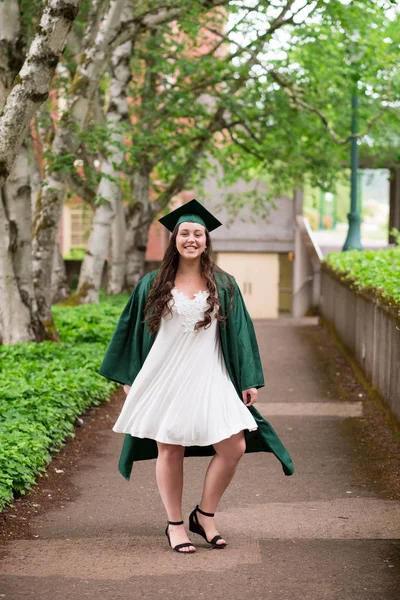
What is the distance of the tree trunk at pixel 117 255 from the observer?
84.1 ft

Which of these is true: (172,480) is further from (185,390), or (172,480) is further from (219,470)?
(185,390)

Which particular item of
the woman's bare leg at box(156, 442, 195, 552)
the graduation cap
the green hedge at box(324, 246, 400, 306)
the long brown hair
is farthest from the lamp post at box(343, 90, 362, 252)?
the woman's bare leg at box(156, 442, 195, 552)

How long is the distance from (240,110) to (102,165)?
3578mm

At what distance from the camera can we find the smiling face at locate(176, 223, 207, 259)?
6047 millimetres

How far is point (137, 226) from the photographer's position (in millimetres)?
25766

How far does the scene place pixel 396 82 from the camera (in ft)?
73.7

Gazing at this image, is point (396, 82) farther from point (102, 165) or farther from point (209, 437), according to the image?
point (209, 437)

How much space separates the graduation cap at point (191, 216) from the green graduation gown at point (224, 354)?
0.31 meters

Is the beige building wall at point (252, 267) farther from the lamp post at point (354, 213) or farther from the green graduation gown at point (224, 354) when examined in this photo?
the green graduation gown at point (224, 354)

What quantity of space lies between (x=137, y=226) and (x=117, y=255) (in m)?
0.84

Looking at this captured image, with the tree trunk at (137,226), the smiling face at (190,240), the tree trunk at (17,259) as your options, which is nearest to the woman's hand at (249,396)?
the smiling face at (190,240)

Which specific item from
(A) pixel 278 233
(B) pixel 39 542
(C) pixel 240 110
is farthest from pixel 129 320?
(A) pixel 278 233

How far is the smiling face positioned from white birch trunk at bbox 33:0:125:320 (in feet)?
24.4

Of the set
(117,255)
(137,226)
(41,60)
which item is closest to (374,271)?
(41,60)
